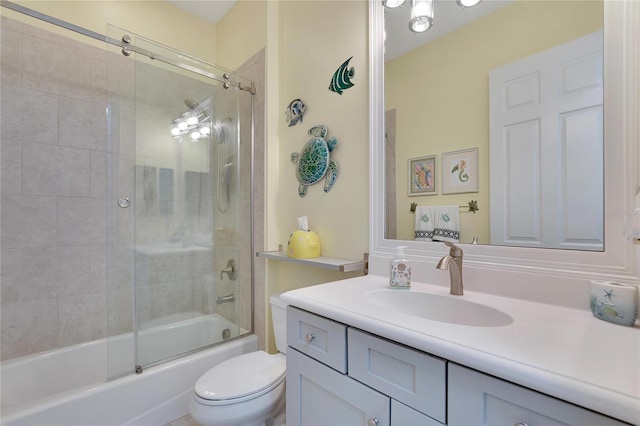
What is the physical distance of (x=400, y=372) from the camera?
67cm

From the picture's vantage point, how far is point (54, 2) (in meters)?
1.73

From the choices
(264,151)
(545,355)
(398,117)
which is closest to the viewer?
(545,355)

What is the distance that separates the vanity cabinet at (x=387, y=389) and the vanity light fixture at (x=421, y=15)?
1.28 metres

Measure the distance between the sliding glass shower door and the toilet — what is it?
1.90ft

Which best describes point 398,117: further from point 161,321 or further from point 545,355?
point 161,321

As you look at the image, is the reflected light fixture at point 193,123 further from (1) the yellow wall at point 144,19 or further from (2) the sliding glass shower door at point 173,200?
(1) the yellow wall at point 144,19

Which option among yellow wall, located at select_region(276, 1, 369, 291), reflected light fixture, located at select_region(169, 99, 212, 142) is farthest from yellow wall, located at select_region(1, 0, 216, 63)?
yellow wall, located at select_region(276, 1, 369, 291)

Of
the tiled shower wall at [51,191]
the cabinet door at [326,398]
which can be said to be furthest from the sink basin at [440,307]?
the tiled shower wall at [51,191]

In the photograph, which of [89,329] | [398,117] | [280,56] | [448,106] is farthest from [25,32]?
[448,106]

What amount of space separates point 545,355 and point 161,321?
6.34 ft

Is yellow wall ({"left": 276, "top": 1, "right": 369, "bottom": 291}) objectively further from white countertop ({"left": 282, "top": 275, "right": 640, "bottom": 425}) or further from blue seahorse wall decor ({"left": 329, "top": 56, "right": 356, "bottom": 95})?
white countertop ({"left": 282, "top": 275, "right": 640, "bottom": 425})

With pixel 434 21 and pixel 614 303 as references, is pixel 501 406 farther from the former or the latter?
pixel 434 21

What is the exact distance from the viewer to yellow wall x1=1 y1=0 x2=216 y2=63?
69.2 inches

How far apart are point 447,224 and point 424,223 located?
10cm
